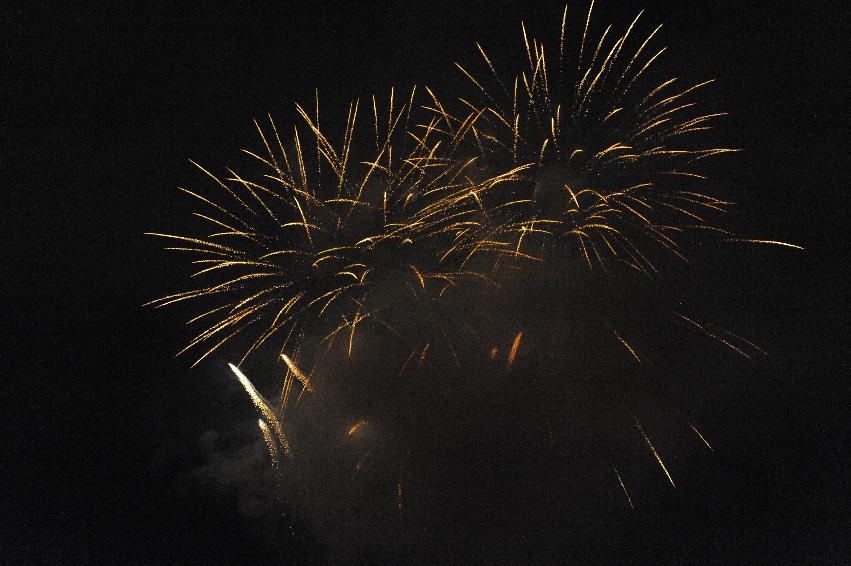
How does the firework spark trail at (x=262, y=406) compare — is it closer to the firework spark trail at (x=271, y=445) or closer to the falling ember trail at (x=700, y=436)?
the firework spark trail at (x=271, y=445)

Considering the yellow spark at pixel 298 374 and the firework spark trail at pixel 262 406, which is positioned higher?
the yellow spark at pixel 298 374

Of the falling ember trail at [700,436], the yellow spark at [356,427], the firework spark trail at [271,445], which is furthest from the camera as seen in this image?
the firework spark trail at [271,445]

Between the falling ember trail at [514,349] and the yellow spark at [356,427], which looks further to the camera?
the falling ember trail at [514,349]

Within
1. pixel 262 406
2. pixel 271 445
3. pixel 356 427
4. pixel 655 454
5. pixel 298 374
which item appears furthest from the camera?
pixel 262 406

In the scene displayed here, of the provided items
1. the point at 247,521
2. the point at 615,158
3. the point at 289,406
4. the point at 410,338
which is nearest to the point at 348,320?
the point at 410,338

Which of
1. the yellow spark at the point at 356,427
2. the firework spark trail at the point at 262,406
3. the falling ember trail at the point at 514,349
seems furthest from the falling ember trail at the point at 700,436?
the firework spark trail at the point at 262,406

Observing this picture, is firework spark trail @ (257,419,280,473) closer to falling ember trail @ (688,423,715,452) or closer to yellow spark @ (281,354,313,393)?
yellow spark @ (281,354,313,393)


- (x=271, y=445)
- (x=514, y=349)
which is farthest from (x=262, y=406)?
(x=514, y=349)

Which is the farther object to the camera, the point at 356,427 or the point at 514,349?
the point at 514,349

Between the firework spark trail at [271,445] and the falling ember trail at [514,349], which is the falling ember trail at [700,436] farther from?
the firework spark trail at [271,445]

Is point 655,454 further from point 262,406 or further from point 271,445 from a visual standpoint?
point 262,406

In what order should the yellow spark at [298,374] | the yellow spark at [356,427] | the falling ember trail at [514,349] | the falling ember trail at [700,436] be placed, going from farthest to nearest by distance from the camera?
the yellow spark at [298,374] → the falling ember trail at [514,349] → the yellow spark at [356,427] → the falling ember trail at [700,436]

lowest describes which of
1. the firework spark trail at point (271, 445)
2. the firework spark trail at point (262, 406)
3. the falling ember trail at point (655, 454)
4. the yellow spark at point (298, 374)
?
the falling ember trail at point (655, 454)

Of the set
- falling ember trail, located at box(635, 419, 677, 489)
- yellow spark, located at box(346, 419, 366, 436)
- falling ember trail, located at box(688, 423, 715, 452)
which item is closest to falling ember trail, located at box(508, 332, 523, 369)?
falling ember trail, located at box(635, 419, 677, 489)
